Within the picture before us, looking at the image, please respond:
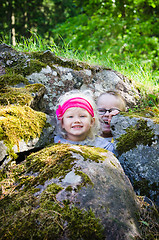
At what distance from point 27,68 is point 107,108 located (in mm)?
Answer: 1801

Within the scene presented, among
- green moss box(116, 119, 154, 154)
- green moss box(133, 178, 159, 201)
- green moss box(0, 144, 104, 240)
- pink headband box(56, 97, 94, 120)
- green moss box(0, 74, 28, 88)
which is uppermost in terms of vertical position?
green moss box(0, 74, 28, 88)

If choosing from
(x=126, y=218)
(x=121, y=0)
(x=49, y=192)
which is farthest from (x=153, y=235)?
(x=121, y=0)

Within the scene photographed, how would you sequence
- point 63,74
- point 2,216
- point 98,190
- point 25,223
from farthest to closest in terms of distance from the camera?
1. point 63,74
2. point 98,190
3. point 2,216
4. point 25,223

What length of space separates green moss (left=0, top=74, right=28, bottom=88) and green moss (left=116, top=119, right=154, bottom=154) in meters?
2.02

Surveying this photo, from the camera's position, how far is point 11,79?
3.53 meters

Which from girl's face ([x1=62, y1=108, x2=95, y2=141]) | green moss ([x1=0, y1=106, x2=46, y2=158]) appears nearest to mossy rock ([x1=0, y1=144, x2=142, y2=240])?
green moss ([x1=0, y1=106, x2=46, y2=158])

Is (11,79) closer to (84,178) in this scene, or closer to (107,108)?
(107,108)

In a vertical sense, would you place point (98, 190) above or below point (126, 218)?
above

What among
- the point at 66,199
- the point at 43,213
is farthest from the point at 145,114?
the point at 43,213

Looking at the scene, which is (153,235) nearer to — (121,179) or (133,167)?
(121,179)

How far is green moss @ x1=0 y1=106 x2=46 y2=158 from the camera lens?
7.15 feet

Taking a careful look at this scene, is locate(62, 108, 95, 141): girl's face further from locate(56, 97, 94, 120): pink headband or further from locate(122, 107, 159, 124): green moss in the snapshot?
locate(122, 107, 159, 124): green moss

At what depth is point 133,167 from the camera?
262cm

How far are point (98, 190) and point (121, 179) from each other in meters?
0.37
